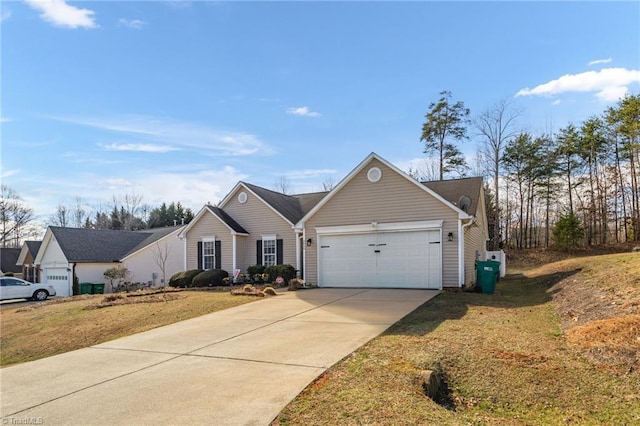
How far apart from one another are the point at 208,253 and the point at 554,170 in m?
29.6

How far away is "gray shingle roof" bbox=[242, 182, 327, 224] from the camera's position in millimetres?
21384

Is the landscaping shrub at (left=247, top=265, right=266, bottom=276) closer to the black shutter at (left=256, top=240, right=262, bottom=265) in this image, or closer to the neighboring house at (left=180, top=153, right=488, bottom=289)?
the black shutter at (left=256, top=240, right=262, bottom=265)

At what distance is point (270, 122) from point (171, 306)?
1185 cm

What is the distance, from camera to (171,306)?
1257 cm

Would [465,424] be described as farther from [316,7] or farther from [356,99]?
[356,99]

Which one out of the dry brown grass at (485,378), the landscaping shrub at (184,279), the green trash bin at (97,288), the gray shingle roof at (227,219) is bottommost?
the green trash bin at (97,288)

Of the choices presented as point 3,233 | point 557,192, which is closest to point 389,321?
point 557,192

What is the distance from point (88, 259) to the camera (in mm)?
A: 27016

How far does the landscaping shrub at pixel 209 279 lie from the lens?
19672mm

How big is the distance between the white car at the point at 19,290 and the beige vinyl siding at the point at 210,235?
909 cm

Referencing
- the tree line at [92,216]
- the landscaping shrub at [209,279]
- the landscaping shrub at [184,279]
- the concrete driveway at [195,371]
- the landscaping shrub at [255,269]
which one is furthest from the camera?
the tree line at [92,216]

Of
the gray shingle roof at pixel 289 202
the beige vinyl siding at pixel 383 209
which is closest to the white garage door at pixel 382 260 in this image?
the beige vinyl siding at pixel 383 209

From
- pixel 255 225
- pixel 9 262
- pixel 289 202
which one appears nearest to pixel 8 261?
pixel 9 262

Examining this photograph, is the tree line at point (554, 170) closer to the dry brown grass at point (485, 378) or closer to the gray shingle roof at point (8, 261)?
the dry brown grass at point (485, 378)
